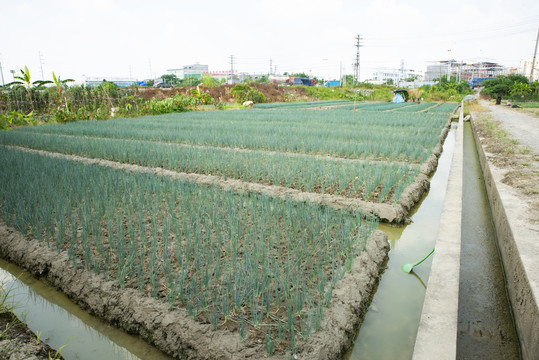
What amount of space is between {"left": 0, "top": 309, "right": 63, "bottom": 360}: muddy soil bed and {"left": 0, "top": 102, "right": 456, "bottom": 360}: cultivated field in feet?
1.78

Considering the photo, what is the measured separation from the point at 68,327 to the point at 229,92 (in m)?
30.2

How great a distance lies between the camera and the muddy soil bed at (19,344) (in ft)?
5.95

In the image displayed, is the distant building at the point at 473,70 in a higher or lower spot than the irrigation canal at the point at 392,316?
higher

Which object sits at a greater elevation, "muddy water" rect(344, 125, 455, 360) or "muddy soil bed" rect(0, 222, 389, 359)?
"muddy soil bed" rect(0, 222, 389, 359)

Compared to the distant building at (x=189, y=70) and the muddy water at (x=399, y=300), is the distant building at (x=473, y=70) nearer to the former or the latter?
the distant building at (x=189, y=70)

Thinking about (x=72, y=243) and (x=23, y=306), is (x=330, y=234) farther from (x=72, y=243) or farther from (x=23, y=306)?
(x=23, y=306)

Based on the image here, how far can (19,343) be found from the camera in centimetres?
192

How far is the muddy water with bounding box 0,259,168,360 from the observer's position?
81.7 inches

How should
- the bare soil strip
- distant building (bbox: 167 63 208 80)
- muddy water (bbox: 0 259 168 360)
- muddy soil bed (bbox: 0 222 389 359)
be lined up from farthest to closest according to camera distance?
distant building (bbox: 167 63 208 80), the bare soil strip, muddy water (bbox: 0 259 168 360), muddy soil bed (bbox: 0 222 389 359)

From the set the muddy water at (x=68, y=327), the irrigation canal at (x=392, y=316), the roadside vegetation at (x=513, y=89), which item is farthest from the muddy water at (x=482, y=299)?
the roadside vegetation at (x=513, y=89)

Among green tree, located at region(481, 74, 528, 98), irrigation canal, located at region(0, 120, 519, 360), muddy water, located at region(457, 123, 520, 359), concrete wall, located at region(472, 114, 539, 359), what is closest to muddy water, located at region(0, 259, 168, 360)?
irrigation canal, located at region(0, 120, 519, 360)

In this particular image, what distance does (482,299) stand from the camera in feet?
8.55

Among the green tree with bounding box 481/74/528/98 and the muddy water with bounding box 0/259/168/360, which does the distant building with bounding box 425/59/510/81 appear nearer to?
the green tree with bounding box 481/74/528/98

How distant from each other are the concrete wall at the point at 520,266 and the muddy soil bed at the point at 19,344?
2485 millimetres
